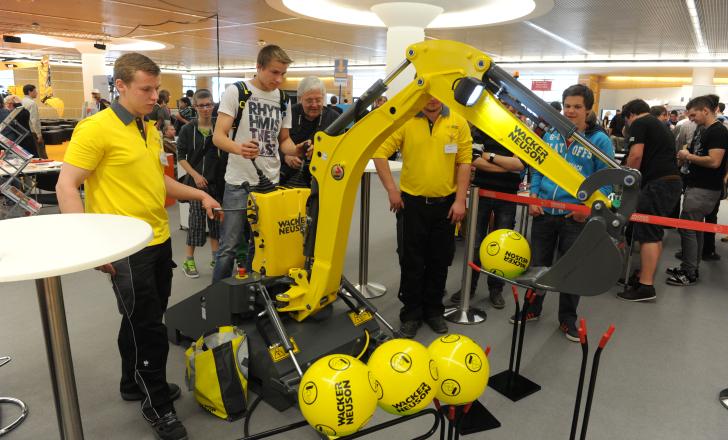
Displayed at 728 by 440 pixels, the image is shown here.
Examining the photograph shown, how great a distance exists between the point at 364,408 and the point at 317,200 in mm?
1306

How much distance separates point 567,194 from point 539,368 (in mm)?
1122

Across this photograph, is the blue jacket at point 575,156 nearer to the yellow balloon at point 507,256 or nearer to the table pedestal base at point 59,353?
the yellow balloon at point 507,256

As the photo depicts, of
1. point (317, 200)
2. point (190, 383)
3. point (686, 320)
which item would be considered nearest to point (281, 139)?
point (317, 200)

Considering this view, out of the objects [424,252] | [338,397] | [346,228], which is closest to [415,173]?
[424,252]

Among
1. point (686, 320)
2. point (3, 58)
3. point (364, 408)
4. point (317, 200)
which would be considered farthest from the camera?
point (3, 58)

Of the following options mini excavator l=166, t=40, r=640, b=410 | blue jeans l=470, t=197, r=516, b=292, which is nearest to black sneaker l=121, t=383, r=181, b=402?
mini excavator l=166, t=40, r=640, b=410

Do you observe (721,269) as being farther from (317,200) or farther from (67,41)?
(67,41)

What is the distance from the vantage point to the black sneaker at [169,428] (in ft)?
7.22

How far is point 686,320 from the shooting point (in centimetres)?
377

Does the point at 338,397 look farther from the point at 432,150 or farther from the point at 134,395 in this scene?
the point at 432,150

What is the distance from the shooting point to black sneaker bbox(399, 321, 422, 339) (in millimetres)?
3237

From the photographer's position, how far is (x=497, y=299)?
12.7 ft

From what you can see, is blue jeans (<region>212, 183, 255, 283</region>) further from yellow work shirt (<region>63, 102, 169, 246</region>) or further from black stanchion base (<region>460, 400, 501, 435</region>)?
black stanchion base (<region>460, 400, 501, 435</region>)

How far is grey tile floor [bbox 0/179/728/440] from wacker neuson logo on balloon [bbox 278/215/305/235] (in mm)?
942
